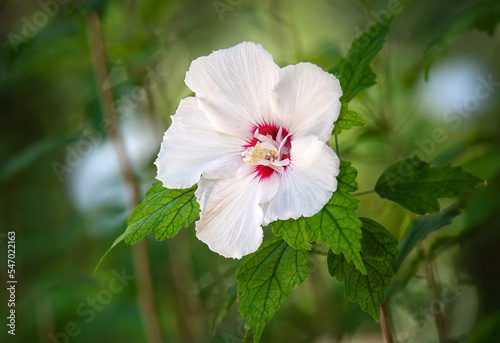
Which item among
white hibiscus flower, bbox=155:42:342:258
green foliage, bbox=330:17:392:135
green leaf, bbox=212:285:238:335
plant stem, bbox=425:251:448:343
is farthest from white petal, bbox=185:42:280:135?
plant stem, bbox=425:251:448:343

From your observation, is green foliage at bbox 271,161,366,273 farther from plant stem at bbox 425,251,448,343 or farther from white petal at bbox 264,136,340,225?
plant stem at bbox 425,251,448,343

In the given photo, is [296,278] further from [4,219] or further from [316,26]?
[316,26]

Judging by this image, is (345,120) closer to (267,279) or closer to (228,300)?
(267,279)

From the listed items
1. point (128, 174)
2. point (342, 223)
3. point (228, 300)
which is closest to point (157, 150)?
point (128, 174)

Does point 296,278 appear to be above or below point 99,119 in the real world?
below

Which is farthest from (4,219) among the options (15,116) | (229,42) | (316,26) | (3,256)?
(316,26)

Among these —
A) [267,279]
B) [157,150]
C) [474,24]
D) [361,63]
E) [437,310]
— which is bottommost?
[437,310]
